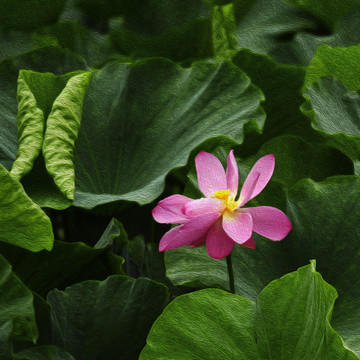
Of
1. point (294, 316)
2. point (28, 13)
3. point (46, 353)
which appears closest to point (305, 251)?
point (294, 316)

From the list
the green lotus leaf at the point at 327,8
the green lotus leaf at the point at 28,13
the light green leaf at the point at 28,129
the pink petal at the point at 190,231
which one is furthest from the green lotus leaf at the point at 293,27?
the pink petal at the point at 190,231

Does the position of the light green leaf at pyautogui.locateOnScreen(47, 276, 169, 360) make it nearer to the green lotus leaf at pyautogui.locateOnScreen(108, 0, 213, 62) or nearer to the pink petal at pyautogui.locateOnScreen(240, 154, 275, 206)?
the pink petal at pyautogui.locateOnScreen(240, 154, 275, 206)

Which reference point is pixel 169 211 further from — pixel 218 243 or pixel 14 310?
pixel 14 310

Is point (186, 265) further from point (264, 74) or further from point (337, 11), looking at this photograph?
point (337, 11)

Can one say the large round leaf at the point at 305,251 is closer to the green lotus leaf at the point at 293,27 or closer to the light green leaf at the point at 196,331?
the light green leaf at the point at 196,331

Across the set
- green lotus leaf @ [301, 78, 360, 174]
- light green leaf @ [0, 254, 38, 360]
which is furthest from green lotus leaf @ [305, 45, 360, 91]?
light green leaf @ [0, 254, 38, 360]

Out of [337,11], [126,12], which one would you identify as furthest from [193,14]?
[337,11]

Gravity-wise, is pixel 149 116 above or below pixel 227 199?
below
